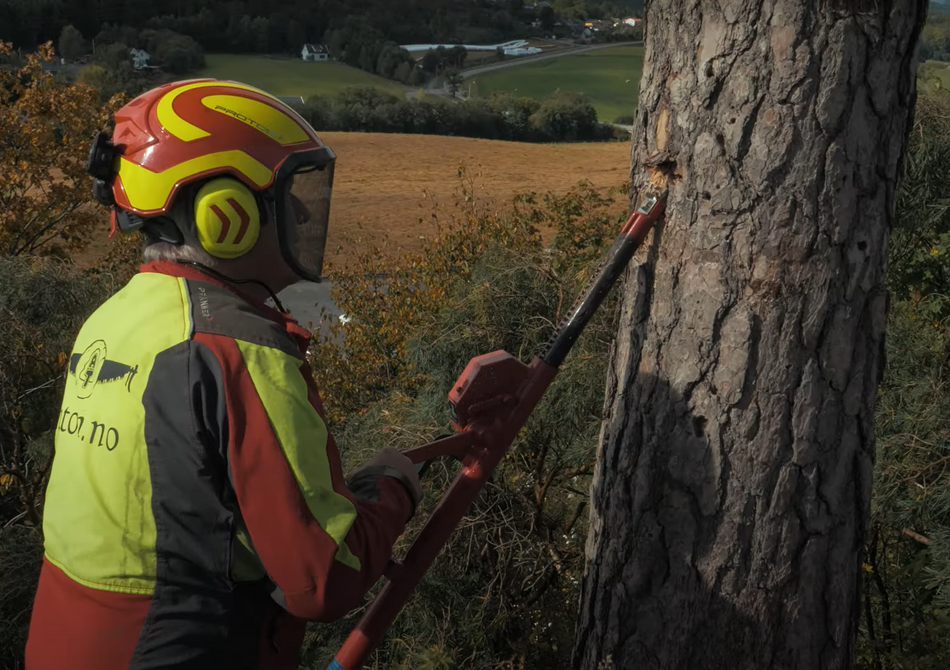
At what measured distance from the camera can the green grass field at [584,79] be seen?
2013 inches

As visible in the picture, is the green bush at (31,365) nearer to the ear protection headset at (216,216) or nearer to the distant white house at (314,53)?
the ear protection headset at (216,216)

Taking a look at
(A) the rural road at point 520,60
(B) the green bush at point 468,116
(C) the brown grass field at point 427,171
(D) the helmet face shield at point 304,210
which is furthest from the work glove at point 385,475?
(A) the rural road at point 520,60

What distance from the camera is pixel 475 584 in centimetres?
436

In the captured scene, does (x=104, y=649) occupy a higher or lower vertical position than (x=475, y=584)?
higher

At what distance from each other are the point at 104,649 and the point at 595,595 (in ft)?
4.00

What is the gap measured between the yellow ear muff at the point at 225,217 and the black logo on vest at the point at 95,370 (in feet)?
0.95

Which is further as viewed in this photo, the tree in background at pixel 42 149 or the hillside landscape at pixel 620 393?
the tree in background at pixel 42 149

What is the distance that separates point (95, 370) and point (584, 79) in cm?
5483

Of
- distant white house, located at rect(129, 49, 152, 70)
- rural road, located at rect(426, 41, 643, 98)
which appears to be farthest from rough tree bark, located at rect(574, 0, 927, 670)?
rural road, located at rect(426, 41, 643, 98)

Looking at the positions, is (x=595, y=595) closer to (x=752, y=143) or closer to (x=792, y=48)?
(x=752, y=143)

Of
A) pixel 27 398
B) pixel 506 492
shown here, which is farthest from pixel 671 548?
pixel 27 398

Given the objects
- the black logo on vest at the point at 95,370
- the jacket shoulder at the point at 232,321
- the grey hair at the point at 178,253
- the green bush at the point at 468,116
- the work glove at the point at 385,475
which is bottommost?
the green bush at the point at 468,116

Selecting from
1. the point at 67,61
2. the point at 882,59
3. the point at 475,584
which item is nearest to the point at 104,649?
the point at 882,59

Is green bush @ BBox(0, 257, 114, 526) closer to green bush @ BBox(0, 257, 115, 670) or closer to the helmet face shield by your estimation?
green bush @ BBox(0, 257, 115, 670)
